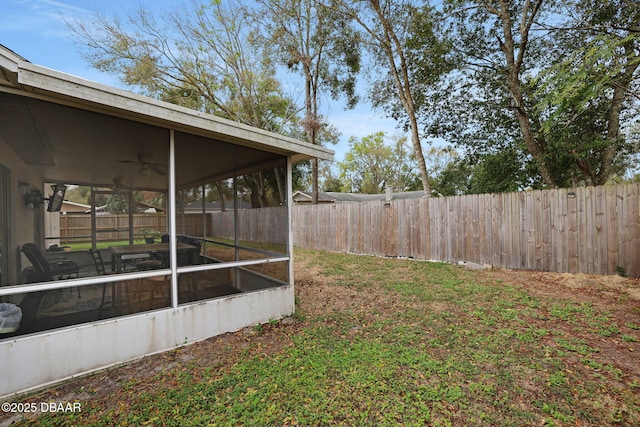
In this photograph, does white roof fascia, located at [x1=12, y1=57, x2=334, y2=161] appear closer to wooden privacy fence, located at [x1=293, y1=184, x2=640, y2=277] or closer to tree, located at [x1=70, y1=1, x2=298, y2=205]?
wooden privacy fence, located at [x1=293, y1=184, x2=640, y2=277]

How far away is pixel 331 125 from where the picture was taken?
18250 mm

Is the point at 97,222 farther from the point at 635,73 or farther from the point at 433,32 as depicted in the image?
the point at 635,73

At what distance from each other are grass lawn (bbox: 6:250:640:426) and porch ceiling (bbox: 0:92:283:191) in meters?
2.04

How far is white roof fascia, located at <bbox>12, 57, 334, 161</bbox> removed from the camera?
91.4 inches

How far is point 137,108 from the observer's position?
2773mm

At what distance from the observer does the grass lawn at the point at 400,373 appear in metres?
2.18

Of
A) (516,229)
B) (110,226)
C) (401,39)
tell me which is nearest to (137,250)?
(110,226)

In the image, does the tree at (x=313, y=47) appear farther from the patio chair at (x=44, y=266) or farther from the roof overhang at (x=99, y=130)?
the patio chair at (x=44, y=266)

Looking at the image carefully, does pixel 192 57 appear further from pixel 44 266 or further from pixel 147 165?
pixel 44 266

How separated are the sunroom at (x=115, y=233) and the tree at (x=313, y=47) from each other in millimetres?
8613

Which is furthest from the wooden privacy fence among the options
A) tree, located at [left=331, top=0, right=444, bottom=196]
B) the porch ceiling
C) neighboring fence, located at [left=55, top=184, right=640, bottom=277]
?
the porch ceiling

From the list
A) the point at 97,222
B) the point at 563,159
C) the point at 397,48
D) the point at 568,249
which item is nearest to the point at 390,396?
the point at 97,222

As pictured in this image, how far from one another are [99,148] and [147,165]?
475 millimetres

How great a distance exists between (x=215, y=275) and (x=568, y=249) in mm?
6632
